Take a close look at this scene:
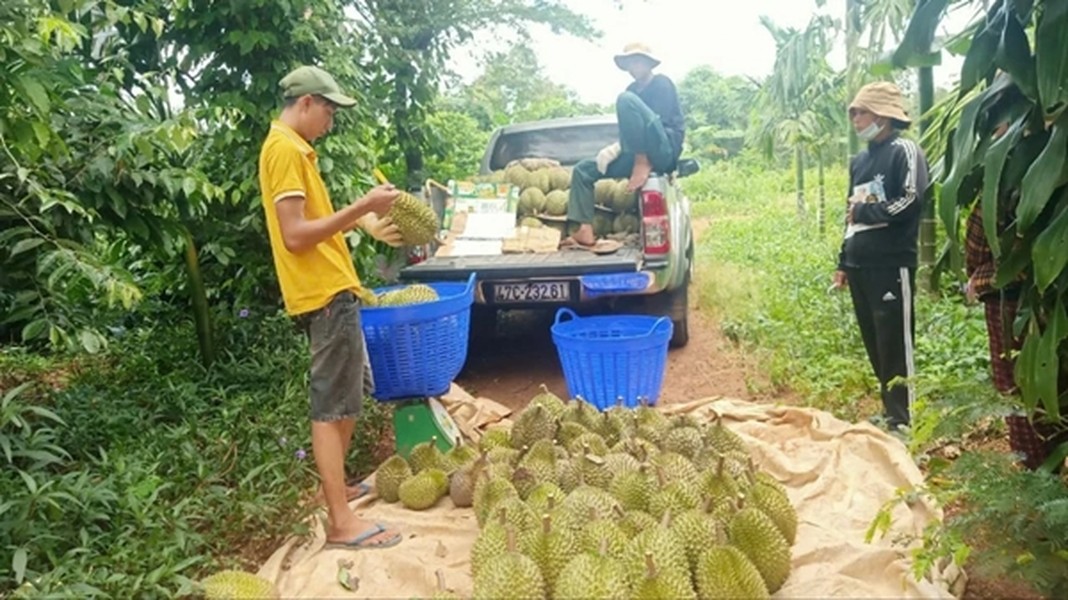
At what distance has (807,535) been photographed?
114 inches

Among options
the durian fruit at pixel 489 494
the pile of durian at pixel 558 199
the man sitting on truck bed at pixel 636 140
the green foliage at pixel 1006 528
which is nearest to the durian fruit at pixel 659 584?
the green foliage at pixel 1006 528

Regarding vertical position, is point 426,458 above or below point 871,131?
below

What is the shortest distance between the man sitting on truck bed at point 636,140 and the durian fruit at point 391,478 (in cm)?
241

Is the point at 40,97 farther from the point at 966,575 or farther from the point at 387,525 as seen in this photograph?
the point at 966,575

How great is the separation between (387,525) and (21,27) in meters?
2.09

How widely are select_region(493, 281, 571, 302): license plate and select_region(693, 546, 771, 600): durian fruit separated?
8.80ft

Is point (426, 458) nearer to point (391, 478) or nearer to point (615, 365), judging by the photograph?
point (391, 478)

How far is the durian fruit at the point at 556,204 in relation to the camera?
5.77m

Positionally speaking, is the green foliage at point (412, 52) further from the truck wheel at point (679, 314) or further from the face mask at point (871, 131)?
Result: the face mask at point (871, 131)

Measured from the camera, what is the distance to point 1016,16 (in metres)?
2.18

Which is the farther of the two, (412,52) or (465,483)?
(412,52)

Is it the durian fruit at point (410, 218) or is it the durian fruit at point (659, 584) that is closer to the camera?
the durian fruit at point (659, 584)

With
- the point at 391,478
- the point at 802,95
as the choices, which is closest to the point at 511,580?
the point at 391,478

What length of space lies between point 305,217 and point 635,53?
3.28 m
